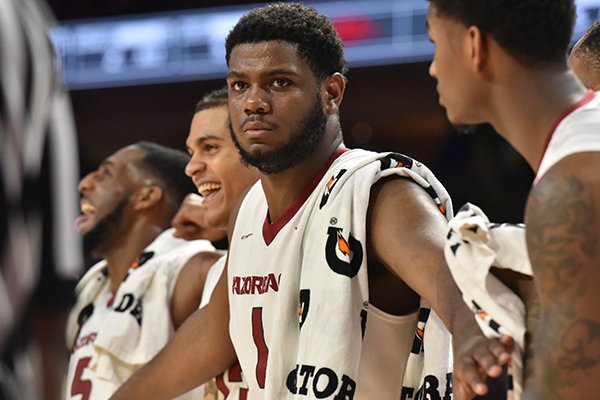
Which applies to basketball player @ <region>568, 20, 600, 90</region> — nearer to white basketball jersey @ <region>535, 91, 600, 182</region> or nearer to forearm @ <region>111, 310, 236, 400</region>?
white basketball jersey @ <region>535, 91, 600, 182</region>

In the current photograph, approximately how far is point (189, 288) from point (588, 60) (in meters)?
1.62

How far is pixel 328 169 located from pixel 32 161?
60.4 inches

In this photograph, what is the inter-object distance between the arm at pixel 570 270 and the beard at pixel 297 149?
0.98 meters

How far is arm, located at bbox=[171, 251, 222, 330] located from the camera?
11.3ft

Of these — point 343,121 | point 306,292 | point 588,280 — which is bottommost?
point 343,121

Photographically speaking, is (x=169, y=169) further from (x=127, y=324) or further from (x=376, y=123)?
(x=376, y=123)

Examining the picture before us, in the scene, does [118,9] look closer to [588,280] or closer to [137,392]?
[137,392]

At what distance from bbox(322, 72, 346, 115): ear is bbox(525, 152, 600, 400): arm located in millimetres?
1040

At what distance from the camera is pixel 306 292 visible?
2219mm

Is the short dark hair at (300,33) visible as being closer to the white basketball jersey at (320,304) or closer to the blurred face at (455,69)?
the white basketball jersey at (320,304)

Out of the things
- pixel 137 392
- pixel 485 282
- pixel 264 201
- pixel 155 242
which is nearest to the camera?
pixel 485 282

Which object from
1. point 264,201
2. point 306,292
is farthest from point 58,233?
point 264,201

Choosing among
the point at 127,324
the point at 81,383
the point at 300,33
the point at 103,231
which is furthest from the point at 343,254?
the point at 103,231

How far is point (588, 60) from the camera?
7.81ft
